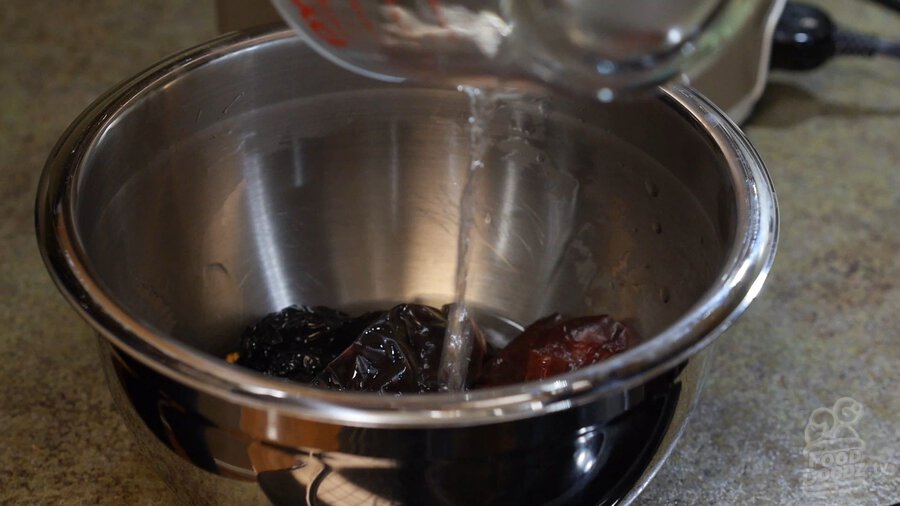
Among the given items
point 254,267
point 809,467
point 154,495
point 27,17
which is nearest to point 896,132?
point 809,467

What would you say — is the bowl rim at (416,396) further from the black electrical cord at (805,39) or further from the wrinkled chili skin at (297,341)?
the black electrical cord at (805,39)

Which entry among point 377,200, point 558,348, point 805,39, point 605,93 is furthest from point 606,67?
point 805,39

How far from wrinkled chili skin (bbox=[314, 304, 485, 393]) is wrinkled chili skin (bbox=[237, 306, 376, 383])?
27 millimetres

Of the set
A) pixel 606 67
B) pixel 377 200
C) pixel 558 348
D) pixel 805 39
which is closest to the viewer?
pixel 606 67

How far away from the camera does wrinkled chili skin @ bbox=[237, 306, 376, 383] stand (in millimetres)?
607

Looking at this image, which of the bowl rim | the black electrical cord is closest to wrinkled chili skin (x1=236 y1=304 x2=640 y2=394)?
the bowl rim

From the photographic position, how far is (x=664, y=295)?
0.59 m

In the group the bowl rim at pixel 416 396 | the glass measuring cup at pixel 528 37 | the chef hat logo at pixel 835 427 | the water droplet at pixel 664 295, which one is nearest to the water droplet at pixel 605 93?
the glass measuring cup at pixel 528 37

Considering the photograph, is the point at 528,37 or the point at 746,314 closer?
the point at 528,37

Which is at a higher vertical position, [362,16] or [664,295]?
[362,16]

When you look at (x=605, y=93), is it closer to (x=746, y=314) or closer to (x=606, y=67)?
(x=606, y=67)

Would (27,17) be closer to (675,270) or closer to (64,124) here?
(64,124)

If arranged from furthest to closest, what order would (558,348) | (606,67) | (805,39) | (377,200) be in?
(805,39)
(377,200)
(558,348)
(606,67)

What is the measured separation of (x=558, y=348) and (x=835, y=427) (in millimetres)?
211
